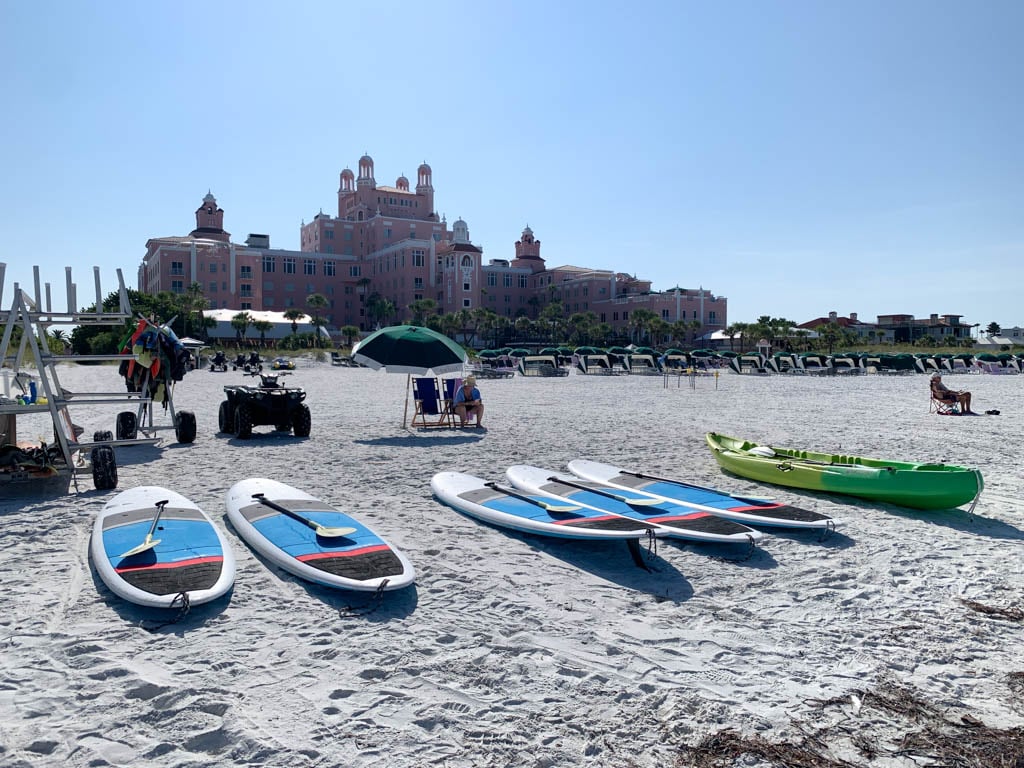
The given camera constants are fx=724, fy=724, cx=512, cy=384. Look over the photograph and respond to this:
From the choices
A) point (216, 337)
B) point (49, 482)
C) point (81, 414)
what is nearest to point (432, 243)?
point (216, 337)

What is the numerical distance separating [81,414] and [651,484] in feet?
53.1

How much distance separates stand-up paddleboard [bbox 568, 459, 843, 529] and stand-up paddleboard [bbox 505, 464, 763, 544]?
21 cm

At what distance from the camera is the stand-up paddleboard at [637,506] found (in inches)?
261

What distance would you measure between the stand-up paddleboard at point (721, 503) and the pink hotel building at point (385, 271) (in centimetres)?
8824

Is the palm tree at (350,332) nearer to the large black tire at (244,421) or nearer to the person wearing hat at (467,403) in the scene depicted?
the person wearing hat at (467,403)

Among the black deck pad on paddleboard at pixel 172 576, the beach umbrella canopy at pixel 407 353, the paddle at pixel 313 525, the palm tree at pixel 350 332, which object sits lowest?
the black deck pad on paddleboard at pixel 172 576

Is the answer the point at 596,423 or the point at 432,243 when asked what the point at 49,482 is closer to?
the point at 596,423

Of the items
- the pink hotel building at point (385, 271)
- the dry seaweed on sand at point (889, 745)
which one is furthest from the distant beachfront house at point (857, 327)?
the dry seaweed on sand at point (889, 745)

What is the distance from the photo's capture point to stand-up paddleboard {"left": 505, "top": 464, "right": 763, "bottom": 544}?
21.7 feet

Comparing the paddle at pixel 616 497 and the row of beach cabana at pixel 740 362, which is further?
the row of beach cabana at pixel 740 362

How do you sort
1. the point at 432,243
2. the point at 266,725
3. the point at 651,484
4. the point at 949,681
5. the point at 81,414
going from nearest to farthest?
1. the point at 266,725
2. the point at 949,681
3. the point at 651,484
4. the point at 81,414
5. the point at 432,243

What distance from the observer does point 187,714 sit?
3.79 m

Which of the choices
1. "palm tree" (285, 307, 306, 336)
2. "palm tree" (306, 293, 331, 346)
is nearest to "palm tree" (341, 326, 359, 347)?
"palm tree" (306, 293, 331, 346)

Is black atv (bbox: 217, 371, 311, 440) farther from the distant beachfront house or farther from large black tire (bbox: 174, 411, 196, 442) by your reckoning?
the distant beachfront house
